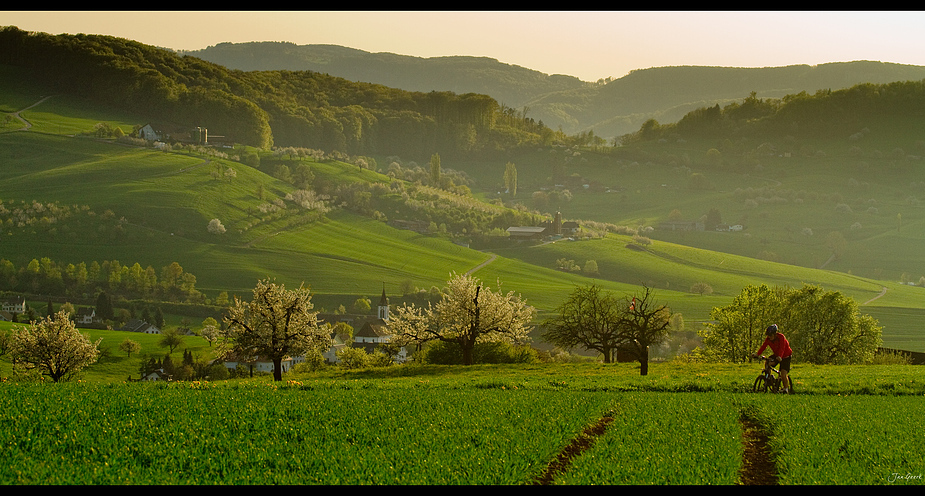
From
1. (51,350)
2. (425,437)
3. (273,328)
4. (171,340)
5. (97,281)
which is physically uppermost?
(425,437)

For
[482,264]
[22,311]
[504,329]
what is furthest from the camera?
[482,264]

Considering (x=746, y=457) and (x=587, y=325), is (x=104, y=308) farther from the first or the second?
(x=746, y=457)

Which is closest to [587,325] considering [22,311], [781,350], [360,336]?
[781,350]

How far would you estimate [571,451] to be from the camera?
1545 centimetres

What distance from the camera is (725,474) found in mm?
13148

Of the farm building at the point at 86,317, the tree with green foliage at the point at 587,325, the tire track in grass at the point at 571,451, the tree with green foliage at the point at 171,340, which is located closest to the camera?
the tire track in grass at the point at 571,451

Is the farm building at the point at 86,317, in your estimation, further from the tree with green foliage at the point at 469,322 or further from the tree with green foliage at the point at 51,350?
the tree with green foliage at the point at 469,322

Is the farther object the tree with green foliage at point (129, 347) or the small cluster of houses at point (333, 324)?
the small cluster of houses at point (333, 324)

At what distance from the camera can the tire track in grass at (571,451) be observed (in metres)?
13.0

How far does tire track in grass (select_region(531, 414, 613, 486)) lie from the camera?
42.5ft

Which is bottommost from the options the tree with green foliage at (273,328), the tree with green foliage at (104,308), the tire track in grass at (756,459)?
the tree with green foliage at (104,308)

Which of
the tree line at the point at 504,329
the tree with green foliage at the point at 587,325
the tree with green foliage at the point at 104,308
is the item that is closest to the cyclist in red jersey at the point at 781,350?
the tree line at the point at 504,329
